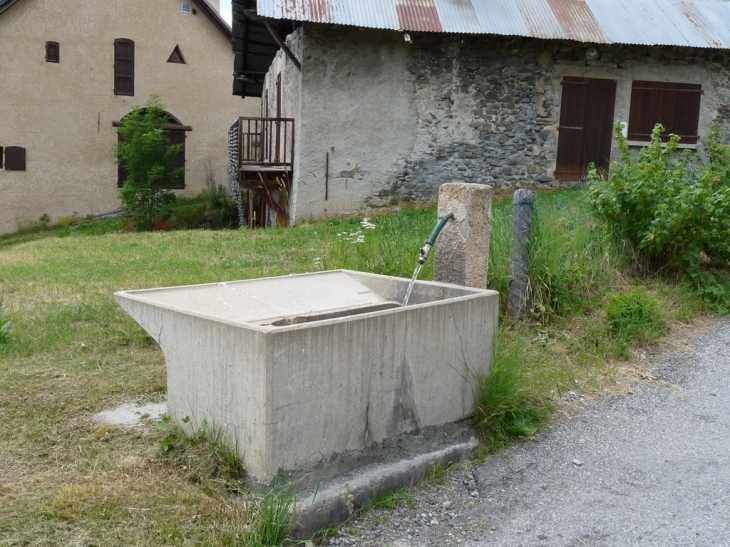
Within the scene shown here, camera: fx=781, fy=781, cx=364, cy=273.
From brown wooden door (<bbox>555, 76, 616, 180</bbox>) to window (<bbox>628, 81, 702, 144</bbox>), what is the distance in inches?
16.8

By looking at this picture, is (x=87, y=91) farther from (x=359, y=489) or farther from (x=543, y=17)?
(x=359, y=489)

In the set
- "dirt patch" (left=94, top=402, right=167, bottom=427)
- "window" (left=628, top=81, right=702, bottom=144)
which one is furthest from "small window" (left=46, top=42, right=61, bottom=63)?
"dirt patch" (left=94, top=402, right=167, bottom=427)

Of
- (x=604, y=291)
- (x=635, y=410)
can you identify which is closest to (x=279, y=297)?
(x=635, y=410)

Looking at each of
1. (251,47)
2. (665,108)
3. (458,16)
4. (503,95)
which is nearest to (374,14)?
(458,16)

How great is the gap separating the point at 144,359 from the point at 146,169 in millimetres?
14576

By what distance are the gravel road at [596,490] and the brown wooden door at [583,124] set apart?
912cm

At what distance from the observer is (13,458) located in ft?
11.3

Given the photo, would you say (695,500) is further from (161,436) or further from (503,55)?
(503,55)

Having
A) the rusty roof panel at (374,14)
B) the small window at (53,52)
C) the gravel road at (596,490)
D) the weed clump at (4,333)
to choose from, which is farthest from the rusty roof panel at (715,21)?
the small window at (53,52)

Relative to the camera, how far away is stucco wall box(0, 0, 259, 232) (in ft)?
66.7

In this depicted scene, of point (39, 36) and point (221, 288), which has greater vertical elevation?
point (39, 36)

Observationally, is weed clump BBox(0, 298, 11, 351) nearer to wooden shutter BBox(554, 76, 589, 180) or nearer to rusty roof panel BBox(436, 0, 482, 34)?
rusty roof panel BBox(436, 0, 482, 34)

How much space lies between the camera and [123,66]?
21.2 metres

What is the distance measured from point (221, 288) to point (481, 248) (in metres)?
1.60
